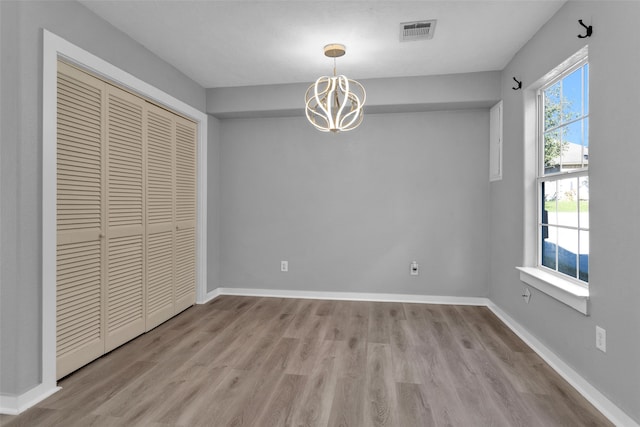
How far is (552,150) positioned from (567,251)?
78 centimetres

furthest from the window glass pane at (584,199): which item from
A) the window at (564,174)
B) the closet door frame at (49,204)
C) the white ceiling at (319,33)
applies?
the closet door frame at (49,204)

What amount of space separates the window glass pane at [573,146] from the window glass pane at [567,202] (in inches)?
4.5

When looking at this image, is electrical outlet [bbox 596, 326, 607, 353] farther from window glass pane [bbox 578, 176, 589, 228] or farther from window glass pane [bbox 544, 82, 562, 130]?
window glass pane [bbox 544, 82, 562, 130]

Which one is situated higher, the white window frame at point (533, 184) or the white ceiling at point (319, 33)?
the white ceiling at point (319, 33)

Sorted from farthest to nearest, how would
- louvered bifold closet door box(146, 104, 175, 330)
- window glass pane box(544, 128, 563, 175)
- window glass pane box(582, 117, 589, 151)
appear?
louvered bifold closet door box(146, 104, 175, 330) → window glass pane box(544, 128, 563, 175) → window glass pane box(582, 117, 589, 151)

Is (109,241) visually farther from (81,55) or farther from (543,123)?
(543,123)

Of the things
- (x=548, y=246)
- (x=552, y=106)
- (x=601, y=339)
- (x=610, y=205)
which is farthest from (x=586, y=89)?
(x=601, y=339)

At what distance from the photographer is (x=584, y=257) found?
2232 mm

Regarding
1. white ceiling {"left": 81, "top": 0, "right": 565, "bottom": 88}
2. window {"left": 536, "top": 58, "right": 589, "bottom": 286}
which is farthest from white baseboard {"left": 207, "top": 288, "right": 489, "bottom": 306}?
white ceiling {"left": 81, "top": 0, "right": 565, "bottom": 88}

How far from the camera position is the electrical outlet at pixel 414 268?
400 centimetres

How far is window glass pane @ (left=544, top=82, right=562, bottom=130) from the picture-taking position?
2.61 m

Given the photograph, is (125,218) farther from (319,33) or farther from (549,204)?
(549,204)

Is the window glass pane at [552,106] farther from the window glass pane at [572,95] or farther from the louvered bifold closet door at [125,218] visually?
the louvered bifold closet door at [125,218]

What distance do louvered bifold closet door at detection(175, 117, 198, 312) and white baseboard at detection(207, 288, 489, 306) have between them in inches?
17.4
